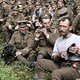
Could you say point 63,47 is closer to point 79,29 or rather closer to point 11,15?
point 79,29

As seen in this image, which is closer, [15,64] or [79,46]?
[79,46]

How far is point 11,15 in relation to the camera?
13.6 meters

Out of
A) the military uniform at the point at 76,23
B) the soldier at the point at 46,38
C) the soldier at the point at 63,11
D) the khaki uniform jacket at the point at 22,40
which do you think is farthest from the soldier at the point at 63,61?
the military uniform at the point at 76,23

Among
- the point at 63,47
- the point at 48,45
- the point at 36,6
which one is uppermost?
the point at 63,47

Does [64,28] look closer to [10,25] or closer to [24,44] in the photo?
[24,44]

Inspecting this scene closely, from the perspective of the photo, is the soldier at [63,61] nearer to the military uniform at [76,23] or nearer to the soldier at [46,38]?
the soldier at [46,38]

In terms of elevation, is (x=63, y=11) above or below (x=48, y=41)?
below

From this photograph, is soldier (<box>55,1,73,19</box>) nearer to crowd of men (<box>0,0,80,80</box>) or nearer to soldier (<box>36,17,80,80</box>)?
crowd of men (<box>0,0,80,80</box>)

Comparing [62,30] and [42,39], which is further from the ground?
[62,30]

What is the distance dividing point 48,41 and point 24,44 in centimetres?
172

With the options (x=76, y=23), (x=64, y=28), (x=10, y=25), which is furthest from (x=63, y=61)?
(x=10, y=25)

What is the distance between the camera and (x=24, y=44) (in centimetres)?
1032

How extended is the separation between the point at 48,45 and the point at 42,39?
241 millimetres

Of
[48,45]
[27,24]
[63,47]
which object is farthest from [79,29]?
[63,47]
